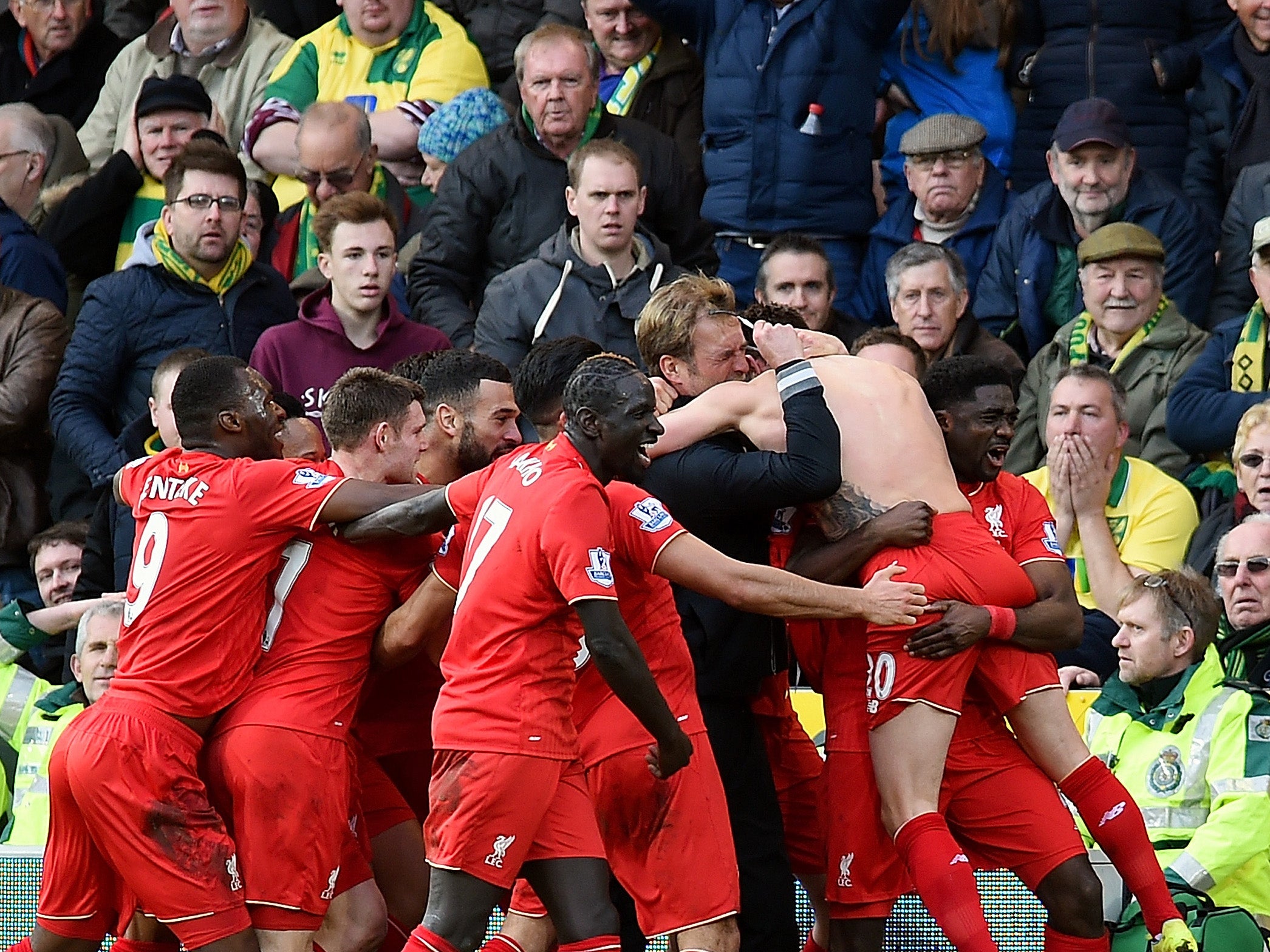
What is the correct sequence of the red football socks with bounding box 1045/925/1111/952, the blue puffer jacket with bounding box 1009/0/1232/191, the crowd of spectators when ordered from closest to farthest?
the red football socks with bounding box 1045/925/1111/952 < the crowd of spectators < the blue puffer jacket with bounding box 1009/0/1232/191

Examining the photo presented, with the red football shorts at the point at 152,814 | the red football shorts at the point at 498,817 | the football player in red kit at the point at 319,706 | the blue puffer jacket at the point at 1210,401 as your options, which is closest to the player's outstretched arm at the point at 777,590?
the red football shorts at the point at 498,817

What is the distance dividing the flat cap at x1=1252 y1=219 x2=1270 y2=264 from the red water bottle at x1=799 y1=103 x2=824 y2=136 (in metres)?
2.14

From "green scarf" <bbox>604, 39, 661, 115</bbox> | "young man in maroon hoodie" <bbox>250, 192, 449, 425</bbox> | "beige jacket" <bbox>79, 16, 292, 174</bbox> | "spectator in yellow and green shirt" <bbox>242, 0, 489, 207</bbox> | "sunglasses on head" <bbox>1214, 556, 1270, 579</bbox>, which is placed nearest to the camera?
"sunglasses on head" <bbox>1214, 556, 1270, 579</bbox>

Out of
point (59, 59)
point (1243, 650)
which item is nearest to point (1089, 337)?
point (1243, 650)

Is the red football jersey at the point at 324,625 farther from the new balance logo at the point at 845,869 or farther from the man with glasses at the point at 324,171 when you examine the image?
the man with glasses at the point at 324,171

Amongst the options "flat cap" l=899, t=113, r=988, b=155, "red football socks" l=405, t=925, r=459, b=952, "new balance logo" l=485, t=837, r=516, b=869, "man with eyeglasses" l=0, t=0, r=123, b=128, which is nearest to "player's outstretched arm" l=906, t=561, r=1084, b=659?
"new balance logo" l=485, t=837, r=516, b=869

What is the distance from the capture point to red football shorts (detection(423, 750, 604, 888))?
238 inches

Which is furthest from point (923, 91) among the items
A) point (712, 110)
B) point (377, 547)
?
point (377, 547)

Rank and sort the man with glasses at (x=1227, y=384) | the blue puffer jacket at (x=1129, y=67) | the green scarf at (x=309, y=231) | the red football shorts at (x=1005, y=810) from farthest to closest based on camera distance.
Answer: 1. the green scarf at (x=309, y=231)
2. the blue puffer jacket at (x=1129, y=67)
3. the man with glasses at (x=1227, y=384)
4. the red football shorts at (x=1005, y=810)

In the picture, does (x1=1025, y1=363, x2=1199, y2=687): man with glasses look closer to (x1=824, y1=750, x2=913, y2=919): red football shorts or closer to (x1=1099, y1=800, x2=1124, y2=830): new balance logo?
(x1=1099, y1=800, x2=1124, y2=830): new balance logo

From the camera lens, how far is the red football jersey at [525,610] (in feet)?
19.9

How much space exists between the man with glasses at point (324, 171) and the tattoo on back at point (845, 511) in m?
3.71

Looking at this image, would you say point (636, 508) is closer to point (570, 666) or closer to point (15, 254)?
point (570, 666)

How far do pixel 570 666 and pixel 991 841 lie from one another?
1.58 m
